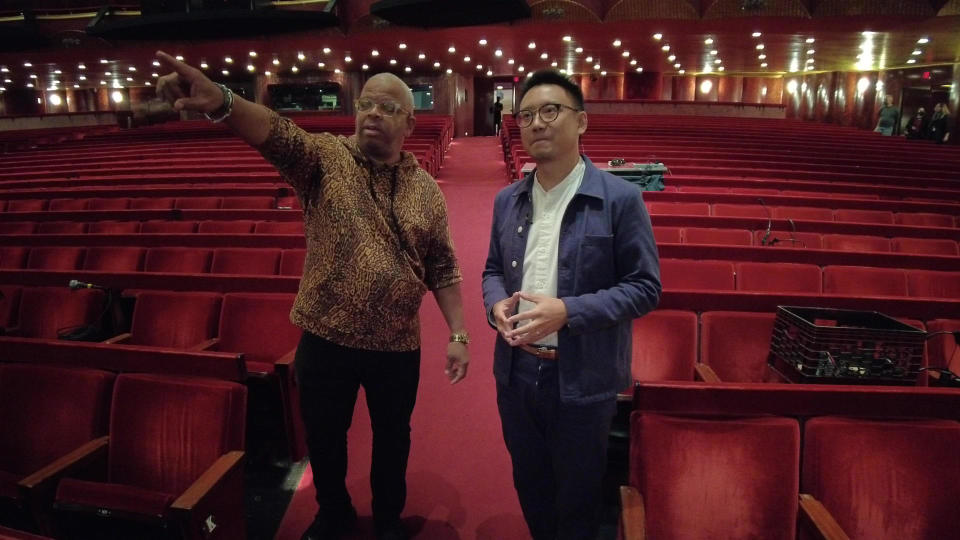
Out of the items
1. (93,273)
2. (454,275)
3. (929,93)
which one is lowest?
(93,273)

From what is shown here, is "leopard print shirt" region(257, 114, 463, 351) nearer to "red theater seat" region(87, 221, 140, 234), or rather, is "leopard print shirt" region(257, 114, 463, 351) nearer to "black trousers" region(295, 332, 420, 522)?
"black trousers" region(295, 332, 420, 522)

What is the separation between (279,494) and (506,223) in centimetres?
142

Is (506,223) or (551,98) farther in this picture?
(506,223)

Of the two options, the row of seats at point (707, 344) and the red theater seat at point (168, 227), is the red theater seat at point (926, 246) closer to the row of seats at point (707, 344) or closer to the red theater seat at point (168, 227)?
the row of seats at point (707, 344)

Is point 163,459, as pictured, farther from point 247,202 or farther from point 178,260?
point 247,202

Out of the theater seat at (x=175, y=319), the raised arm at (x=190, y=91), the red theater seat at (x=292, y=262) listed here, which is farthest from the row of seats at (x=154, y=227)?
the raised arm at (x=190, y=91)

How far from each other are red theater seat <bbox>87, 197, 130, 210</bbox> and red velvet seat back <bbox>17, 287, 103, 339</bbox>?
2.53 meters

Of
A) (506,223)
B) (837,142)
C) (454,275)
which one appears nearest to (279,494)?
(454,275)

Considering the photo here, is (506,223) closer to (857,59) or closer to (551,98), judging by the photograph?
(551,98)

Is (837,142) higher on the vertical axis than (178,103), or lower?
higher

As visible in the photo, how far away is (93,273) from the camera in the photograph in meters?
2.66

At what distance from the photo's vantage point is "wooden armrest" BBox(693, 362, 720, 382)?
1.86 m

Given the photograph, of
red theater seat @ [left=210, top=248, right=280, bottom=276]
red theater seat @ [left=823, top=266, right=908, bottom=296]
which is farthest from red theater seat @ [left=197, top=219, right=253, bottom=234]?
red theater seat @ [left=823, top=266, right=908, bottom=296]

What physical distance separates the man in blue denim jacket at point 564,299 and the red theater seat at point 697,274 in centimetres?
171
